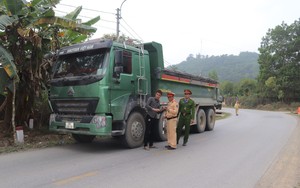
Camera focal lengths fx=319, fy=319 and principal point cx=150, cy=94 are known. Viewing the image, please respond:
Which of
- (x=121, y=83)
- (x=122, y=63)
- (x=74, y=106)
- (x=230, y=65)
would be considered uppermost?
(x=230, y=65)

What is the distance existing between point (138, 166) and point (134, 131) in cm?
224

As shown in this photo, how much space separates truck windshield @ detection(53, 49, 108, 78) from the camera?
28.0 ft

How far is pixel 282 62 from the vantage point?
163 feet

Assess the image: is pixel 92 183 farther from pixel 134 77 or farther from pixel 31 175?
pixel 134 77

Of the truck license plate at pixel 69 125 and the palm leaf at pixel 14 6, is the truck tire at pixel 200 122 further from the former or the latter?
the palm leaf at pixel 14 6

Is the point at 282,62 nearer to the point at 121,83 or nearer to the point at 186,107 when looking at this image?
the point at 186,107

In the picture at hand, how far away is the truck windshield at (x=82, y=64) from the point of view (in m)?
8.54

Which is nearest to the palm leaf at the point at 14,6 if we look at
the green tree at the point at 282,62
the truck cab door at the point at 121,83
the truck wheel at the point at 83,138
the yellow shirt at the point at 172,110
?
the truck cab door at the point at 121,83

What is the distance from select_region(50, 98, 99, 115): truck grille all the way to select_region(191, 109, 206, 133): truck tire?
20.1 feet

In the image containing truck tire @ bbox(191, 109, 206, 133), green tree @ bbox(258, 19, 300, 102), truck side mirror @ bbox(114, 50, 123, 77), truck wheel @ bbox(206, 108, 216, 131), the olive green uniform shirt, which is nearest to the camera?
truck side mirror @ bbox(114, 50, 123, 77)

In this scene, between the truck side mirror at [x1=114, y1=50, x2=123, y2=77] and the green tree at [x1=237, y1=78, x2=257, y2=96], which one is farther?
the green tree at [x1=237, y1=78, x2=257, y2=96]

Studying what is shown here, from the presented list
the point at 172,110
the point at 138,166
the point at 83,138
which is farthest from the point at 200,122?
the point at 138,166

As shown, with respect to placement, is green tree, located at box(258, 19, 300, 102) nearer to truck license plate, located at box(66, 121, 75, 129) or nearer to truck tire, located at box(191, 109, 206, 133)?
truck tire, located at box(191, 109, 206, 133)

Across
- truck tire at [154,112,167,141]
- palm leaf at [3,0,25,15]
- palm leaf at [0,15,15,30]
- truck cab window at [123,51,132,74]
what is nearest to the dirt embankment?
truck tire at [154,112,167,141]
